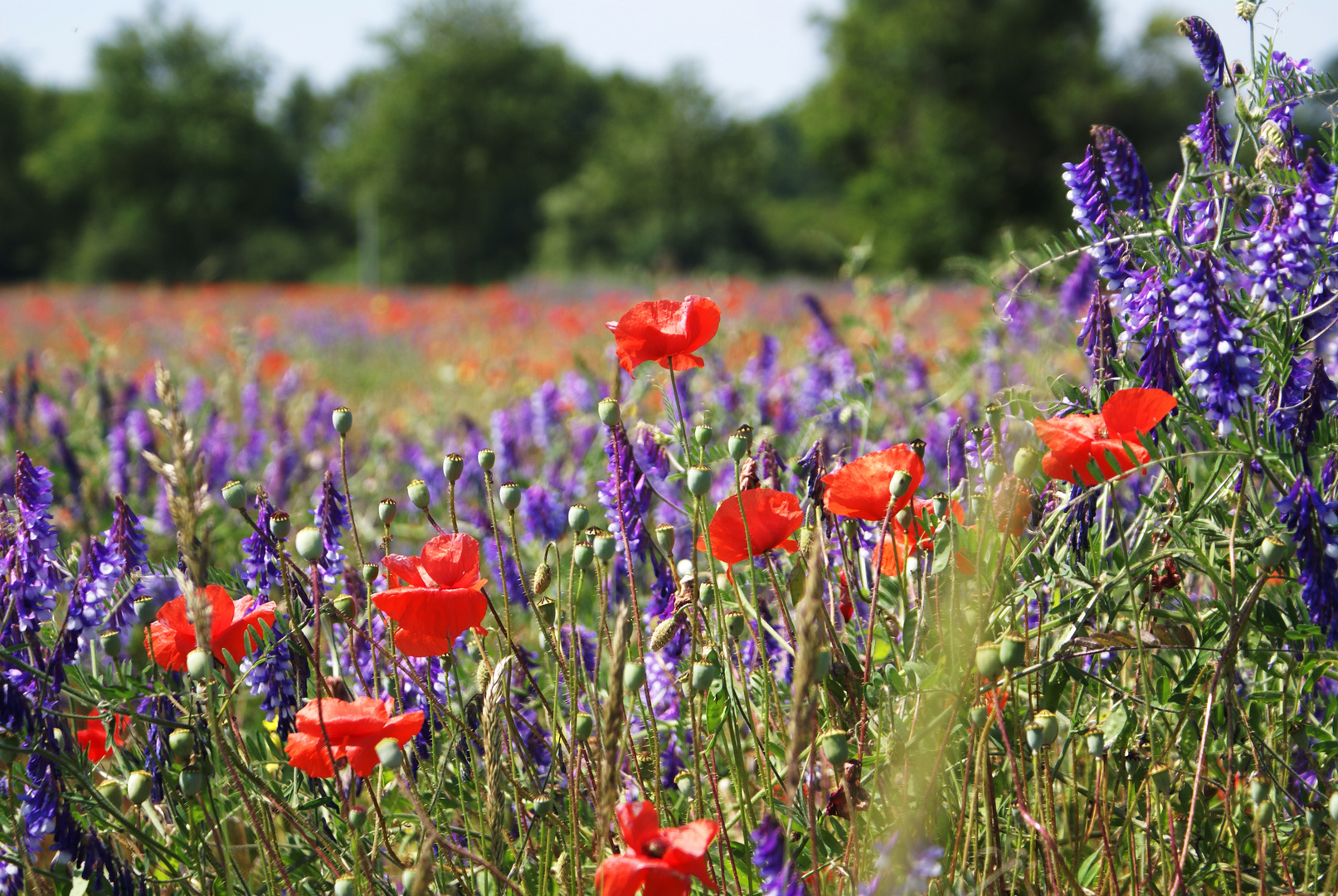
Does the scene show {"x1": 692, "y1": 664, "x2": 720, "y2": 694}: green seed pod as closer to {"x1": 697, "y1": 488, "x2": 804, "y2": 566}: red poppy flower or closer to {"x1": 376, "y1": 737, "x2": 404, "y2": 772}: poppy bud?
{"x1": 697, "y1": 488, "x2": 804, "y2": 566}: red poppy flower

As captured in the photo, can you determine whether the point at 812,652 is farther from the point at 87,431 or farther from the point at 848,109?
the point at 848,109

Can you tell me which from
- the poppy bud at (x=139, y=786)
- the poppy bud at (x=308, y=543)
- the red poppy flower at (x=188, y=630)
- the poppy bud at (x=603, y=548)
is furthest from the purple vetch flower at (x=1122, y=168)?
the poppy bud at (x=139, y=786)

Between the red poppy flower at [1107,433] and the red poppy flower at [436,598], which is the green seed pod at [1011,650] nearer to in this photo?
the red poppy flower at [1107,433]

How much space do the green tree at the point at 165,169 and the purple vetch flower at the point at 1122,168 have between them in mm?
33806

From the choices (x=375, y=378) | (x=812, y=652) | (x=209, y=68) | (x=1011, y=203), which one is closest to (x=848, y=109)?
(x=1011, y=203)

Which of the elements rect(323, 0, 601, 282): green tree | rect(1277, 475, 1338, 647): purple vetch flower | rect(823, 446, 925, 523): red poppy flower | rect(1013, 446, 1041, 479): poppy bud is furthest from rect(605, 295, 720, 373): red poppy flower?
rect(323, 0, 601, 282): green tree

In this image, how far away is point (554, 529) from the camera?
2131mm

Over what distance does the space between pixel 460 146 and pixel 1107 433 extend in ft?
104

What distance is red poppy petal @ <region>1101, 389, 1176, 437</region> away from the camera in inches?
36.9

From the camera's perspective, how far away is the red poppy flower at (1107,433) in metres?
0.94

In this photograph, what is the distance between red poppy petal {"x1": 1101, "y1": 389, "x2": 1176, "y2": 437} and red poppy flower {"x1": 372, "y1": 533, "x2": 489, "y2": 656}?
636 millimetres

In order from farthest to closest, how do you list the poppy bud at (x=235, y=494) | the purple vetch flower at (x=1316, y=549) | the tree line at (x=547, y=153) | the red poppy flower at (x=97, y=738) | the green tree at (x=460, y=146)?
the green tree at (x=460, y=146)
the tree line at (x=547, y=153)
the red poppy flower at (x=97, y=738)
the poppy bud at (x=235, y=494)
the purple vetch flower at (x=1316, y=549)

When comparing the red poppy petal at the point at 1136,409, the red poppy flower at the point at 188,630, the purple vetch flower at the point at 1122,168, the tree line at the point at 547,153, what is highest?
the tree line at the point at 547,153

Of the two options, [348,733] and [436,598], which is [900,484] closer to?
[436,598]
